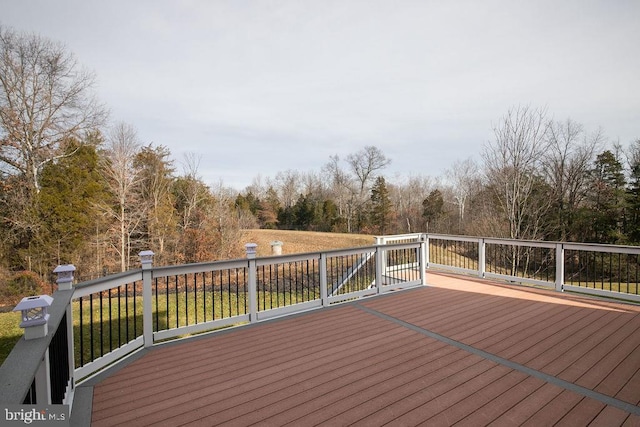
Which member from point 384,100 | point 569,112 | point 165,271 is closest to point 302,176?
point 384,100

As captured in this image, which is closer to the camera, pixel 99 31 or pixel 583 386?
pixel 583 386

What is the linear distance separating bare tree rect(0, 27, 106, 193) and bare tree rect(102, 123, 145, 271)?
6.67 feet

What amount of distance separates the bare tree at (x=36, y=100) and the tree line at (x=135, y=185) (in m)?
0.04

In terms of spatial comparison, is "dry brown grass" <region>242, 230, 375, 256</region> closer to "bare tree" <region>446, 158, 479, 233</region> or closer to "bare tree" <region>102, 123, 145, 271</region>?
"bare tree" <region>102, 123, 145, 271</region>

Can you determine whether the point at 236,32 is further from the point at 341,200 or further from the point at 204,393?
the point at 341,200

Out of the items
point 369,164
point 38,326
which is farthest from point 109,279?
point 369,164

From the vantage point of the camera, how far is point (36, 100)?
13.8 metres

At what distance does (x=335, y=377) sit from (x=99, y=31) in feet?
41.1

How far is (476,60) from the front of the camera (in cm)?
939

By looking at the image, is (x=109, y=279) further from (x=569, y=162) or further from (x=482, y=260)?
(x=569, y=162)

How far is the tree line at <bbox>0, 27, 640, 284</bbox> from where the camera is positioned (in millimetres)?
12953

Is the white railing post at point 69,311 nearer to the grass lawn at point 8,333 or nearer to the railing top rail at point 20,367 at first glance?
the railing top rail at point 20,367

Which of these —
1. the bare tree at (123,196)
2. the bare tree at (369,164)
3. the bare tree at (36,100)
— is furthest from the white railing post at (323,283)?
the bare tree at (369,164)

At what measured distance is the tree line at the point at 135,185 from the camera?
13.0 metres
